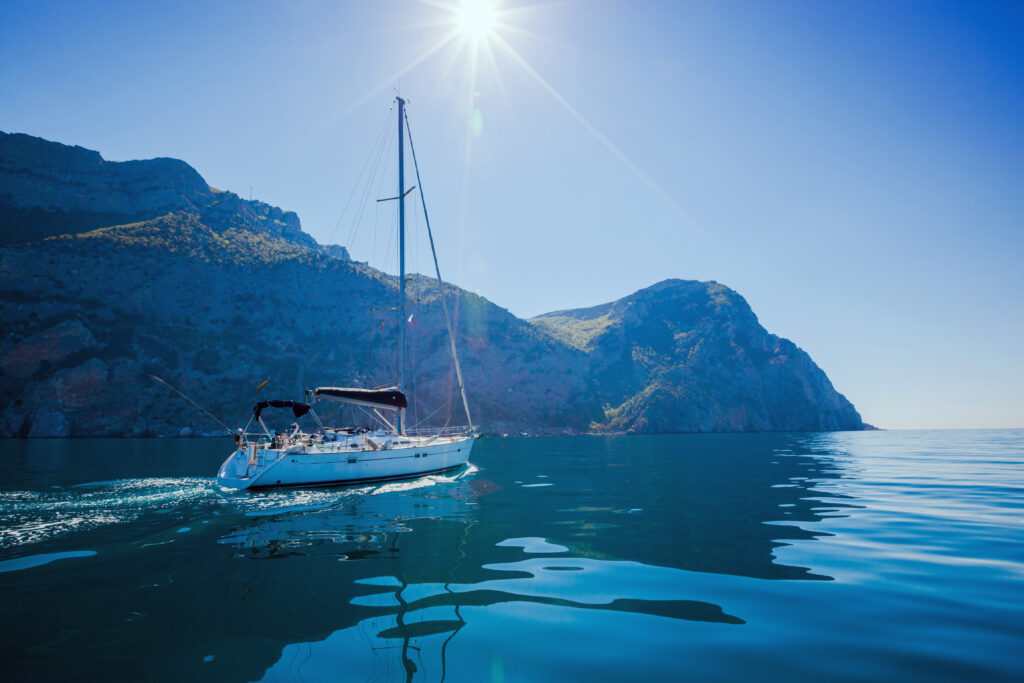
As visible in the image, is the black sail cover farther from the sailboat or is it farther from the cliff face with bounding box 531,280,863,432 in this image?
the cliff face with bounding box 531,280,863,432

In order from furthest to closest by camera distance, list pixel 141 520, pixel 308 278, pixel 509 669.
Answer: pixel 308 278 → pixel 141 520 → pixel 509 669

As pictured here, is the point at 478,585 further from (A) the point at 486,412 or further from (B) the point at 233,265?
(B) the point at 233,265

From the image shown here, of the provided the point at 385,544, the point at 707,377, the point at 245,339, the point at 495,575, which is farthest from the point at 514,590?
the point at 707,377

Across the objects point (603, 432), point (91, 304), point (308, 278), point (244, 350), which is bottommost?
point (603, 432)

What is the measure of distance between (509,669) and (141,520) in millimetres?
14277

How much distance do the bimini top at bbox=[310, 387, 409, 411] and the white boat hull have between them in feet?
6.32

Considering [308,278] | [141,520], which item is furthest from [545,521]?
[308,278]

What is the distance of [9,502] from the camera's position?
52.7 feet

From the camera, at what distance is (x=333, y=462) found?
21531 mm

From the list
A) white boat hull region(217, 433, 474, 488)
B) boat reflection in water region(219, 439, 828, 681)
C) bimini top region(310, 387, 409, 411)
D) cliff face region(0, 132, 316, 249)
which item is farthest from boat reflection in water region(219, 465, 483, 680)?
cliff face region(0, 132, 316, 249)

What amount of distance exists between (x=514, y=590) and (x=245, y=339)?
121452 mm

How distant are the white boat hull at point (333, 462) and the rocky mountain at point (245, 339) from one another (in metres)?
32.9

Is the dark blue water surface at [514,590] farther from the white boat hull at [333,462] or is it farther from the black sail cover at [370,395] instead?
the black sail cover at [370,395]

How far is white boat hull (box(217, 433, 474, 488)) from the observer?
20375 millimetres
